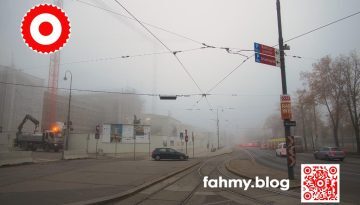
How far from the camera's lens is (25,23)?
713 cm

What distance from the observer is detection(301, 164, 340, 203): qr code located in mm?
8728

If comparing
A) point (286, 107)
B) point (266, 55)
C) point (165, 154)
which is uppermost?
point (266, 55)

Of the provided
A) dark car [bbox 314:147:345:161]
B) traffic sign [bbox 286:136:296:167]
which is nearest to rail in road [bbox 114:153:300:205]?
traffic sign [bbox 286:136:296:167]

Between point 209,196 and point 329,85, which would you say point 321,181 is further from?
point 329,85

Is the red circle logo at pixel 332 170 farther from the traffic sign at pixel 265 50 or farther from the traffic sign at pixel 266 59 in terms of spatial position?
the traffic sign at pixel 265 50

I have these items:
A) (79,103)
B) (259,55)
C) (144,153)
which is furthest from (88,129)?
(259,55)

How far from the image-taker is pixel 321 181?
28.9 feet

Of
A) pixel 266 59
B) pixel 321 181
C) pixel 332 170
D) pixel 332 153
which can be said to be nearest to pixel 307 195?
pixel 321 181

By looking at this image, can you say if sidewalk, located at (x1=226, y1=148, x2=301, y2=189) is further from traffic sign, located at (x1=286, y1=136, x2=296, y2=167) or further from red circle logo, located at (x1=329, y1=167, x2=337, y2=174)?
red circle logo, located at (x1=329, y1=167, x2=337, y2=174)

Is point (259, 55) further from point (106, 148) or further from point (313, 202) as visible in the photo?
point (106, 148)

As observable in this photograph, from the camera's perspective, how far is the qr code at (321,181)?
8728 millimetres

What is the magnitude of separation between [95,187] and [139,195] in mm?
1932

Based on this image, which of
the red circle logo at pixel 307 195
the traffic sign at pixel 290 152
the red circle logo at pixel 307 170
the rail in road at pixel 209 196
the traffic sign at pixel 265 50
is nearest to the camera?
the red circle logo at pixel 307 170

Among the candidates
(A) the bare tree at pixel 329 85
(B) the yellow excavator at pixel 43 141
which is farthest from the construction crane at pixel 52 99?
(A) the bare tree at pixel 329 85
